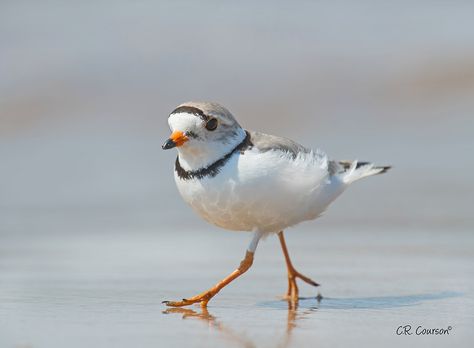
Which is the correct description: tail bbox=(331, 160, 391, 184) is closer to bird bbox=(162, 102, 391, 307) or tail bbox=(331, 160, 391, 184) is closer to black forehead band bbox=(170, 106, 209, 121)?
bird bbox=(162, 102, 391, 307)

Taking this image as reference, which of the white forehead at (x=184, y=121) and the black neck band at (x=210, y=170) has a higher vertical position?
→ the white forehead at (x=184, y=121)

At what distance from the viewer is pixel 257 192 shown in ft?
16.0

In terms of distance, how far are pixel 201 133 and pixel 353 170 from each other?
1186mm

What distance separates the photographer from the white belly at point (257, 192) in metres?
4.84

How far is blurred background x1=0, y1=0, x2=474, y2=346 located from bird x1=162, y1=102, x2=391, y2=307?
0.55m

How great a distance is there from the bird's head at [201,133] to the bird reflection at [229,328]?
74 cm

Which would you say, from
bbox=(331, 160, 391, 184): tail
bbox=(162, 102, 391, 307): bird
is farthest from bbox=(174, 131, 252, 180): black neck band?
bbox=(331, 160, 391, 184): tail

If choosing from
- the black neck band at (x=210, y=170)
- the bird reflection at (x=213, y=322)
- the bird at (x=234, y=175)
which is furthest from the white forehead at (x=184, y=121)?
the bird reflection at (x=213, y=322)

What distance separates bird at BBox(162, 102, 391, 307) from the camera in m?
4.84

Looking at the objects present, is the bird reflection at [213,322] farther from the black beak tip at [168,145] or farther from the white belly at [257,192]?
the black beak tip at [168,145]

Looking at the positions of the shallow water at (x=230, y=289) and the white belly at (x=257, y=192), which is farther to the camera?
the white belly at (x=257, y=192)

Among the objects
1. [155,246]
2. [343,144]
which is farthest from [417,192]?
[155,246]

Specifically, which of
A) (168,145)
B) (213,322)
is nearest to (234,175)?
(168,145)

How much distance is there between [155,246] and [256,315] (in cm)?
251
